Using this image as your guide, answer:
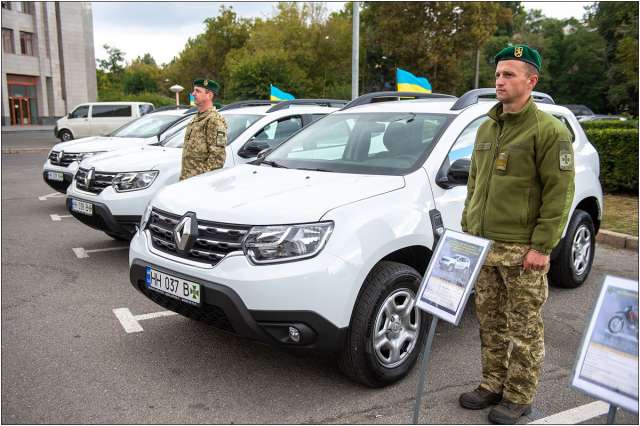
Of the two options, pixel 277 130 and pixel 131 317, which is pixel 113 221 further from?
pixel 277 130

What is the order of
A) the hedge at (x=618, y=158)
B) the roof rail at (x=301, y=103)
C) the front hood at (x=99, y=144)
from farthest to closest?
the hedge at (x=618, y=158), the front hood at (x=99, y=144), the roof rail at (x=301, y=103)


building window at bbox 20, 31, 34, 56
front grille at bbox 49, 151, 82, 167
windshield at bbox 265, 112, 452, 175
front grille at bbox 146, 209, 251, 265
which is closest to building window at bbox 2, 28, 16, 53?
building window at bbox 20, 31, 34, 56

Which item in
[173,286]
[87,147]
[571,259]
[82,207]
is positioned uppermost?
[87,147]

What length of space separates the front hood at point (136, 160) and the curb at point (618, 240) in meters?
5.31

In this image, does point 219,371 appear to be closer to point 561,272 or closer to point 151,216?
point 151,216

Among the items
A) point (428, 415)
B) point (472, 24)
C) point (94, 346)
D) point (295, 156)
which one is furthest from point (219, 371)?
point (472, 24)

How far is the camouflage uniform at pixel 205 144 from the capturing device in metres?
5.55

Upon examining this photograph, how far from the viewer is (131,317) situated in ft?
14.8

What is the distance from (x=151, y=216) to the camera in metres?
3.80

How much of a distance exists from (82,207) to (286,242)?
379 cm

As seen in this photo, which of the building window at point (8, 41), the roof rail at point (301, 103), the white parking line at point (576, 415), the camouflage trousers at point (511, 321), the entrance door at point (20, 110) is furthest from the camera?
the entrance door at point (20, 110)

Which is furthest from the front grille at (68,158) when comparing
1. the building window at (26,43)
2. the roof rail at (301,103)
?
the building window at (26,43)

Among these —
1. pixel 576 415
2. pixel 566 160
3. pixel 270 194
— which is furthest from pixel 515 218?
pixel 270 194

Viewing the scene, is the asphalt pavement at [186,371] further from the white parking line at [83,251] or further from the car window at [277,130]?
the car window at [277,130]
